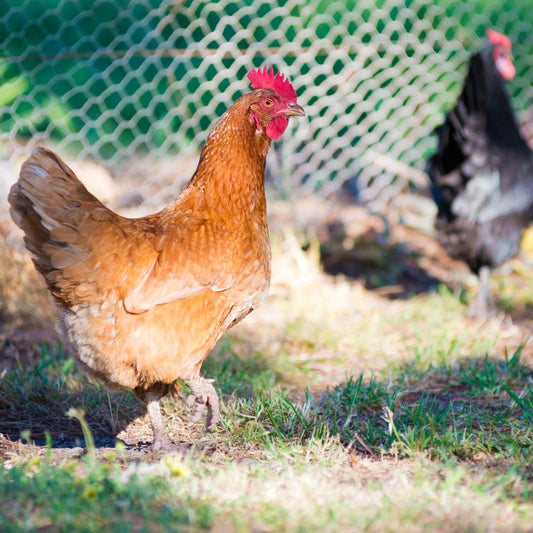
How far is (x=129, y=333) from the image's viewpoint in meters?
2.35

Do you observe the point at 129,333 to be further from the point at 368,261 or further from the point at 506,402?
the point at 368,261

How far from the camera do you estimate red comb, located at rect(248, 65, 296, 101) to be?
8.79ft

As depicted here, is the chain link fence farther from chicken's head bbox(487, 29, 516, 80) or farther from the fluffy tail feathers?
the fluffy tail feathers

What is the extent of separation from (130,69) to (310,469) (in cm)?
380

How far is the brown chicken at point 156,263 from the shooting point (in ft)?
7.69

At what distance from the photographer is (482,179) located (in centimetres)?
424

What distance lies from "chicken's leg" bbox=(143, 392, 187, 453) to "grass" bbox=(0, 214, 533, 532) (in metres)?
0.05

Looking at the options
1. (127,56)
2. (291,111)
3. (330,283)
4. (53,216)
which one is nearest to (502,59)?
(330,283)

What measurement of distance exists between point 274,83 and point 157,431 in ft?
4.63

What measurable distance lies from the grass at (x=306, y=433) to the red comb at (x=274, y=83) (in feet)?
3.90

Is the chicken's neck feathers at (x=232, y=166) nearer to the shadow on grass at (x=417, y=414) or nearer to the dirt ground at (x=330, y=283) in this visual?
the shadow on grass at (x=417, y=414)

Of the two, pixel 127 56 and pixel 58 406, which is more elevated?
pixel 127 56

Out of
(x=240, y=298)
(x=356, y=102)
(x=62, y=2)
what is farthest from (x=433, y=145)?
(x=240, y=298)

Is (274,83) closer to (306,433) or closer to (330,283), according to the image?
(306,433)
